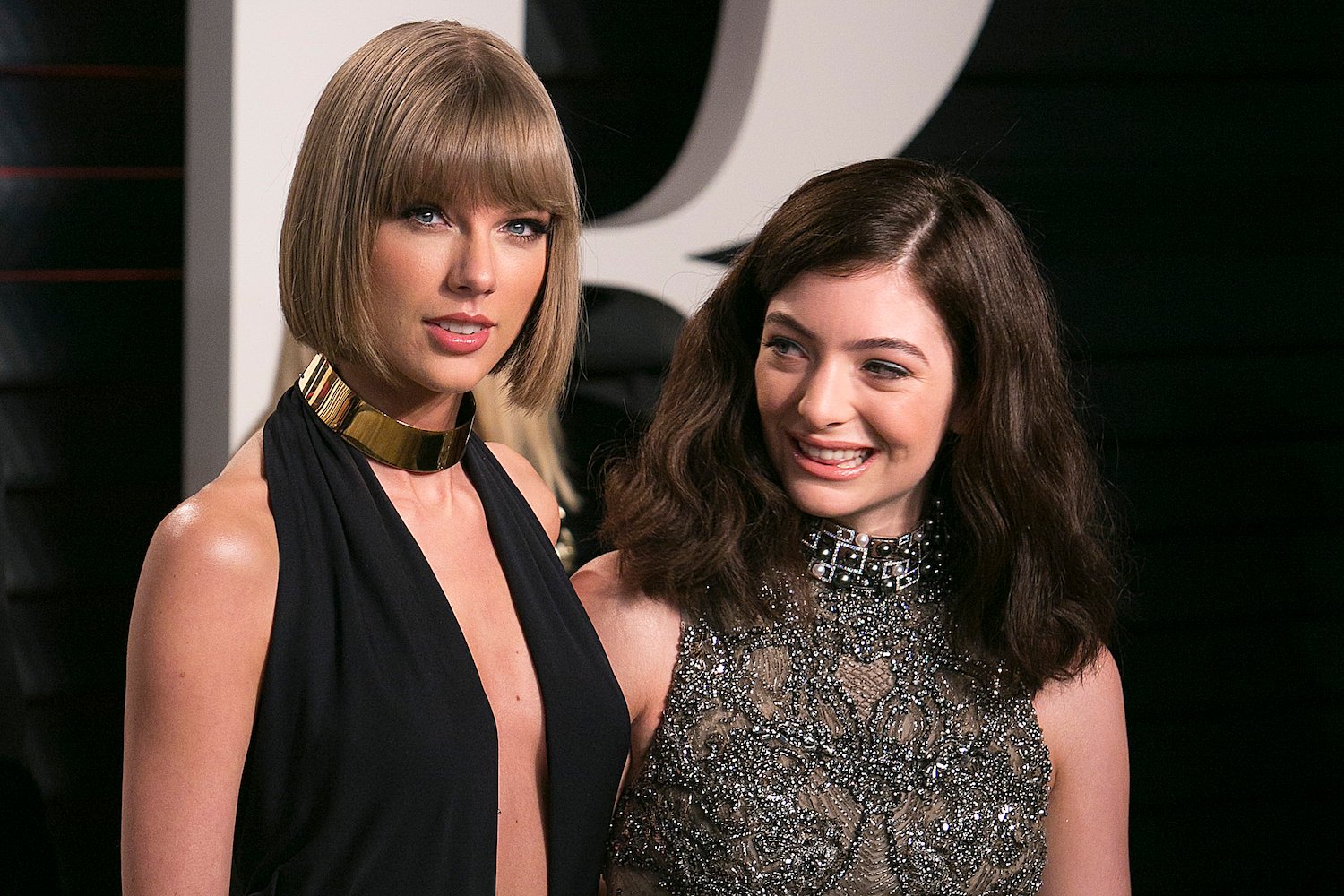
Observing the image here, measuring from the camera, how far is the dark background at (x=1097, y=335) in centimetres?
214

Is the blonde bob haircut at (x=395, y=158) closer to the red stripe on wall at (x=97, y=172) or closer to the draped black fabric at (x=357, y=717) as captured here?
the draped black fabric at (x=357, y=717)

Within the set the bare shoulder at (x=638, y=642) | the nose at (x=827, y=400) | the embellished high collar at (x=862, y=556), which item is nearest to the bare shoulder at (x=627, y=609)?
the bare shoulder at (x=638, y=642)

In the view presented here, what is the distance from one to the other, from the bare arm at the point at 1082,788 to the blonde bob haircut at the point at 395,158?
93 cm

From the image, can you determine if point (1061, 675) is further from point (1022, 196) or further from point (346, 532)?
point (1022, 196)

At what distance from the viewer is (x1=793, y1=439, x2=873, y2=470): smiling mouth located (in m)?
1.56

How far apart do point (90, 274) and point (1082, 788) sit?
1650 millimetres

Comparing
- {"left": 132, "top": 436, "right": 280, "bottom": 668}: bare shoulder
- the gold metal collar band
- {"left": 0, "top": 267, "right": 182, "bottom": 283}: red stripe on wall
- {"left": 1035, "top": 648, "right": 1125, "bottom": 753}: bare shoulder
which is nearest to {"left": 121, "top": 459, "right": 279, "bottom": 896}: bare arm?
{"left": 132, "top": 436, "right": 280, "bottom": 668}: bare shoulder

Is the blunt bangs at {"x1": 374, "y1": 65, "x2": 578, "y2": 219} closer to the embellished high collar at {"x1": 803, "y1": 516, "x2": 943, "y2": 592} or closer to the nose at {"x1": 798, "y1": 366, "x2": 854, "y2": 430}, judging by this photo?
the nose at {"x1": 798, "y1": 366, "x2": 854, "y2": 430}

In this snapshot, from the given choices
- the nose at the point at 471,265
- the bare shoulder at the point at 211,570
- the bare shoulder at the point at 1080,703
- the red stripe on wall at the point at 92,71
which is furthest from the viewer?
the red stripe on wall at the point at 92,71

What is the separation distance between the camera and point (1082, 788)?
1.74 m

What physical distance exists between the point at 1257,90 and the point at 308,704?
2.51 metres

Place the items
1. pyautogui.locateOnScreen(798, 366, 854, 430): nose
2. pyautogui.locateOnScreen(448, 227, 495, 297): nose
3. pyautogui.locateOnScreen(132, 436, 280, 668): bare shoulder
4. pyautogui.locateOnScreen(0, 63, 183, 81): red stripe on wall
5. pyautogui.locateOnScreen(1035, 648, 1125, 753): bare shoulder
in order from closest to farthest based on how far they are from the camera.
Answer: pyautogui.locateOnScreen(132, 436, 280, 668): bare shoulder < pyautogui.locateOnScreen(448, 227, 495, 297): nose < pyautogui.locateOnScreen(798, 366, 854, 430): nose < pyautogui.locateOnScreen(1035, 648, 1125, 753): bare shoulder < pyautogui.locateOnScreen(0, 63, 183, 81): red stripe on wall

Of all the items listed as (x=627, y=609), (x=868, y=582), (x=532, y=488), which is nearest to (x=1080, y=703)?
(x=868, y=582)

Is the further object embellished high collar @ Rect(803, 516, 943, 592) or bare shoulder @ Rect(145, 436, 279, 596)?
embellished high collar @ Rect(803, 516, 943, 592)
